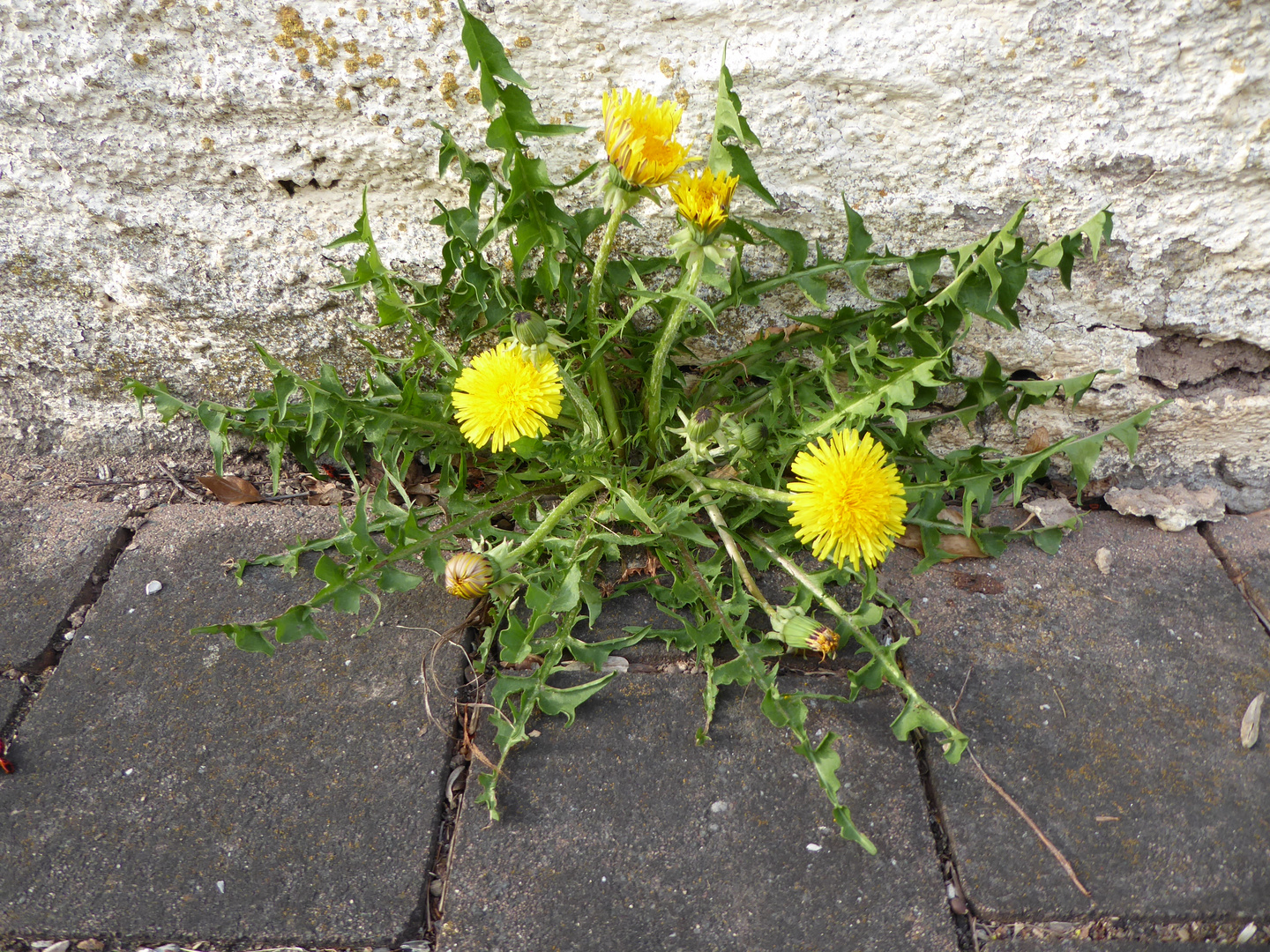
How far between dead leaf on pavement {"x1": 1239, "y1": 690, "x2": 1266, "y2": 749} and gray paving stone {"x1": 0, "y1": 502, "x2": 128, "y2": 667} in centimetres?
235

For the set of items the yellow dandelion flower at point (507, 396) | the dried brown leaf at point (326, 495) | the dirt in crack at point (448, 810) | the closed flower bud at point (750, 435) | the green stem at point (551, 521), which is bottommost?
the dirt in crack at point (448, 810)

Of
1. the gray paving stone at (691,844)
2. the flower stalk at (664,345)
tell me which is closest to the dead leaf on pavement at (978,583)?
the gray paving stone at (691,844)

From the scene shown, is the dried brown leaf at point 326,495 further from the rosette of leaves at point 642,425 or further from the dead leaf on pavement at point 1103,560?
the dead leaf on pavement at point 1103,560

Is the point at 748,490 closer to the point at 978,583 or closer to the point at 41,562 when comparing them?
the point at 978,583

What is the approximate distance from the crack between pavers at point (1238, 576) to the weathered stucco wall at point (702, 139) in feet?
0.67

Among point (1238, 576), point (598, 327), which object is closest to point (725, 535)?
point (598, 327)

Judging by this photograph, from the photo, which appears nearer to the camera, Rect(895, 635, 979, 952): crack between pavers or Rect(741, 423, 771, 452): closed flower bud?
Rect(895, 635, 979, 952): crack between pavers

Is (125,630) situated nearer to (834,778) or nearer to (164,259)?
(164,259)

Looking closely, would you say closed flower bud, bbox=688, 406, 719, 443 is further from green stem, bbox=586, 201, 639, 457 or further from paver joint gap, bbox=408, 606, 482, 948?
paver joint gap, bbox=408, 606, 482, 948

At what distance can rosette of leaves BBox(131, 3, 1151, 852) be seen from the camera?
4.70 feet

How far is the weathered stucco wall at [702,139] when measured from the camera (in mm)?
1422

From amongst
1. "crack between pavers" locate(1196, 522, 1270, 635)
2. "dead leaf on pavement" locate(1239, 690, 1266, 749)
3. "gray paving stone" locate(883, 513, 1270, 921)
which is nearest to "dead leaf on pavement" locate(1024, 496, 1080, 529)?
"gray paving stone" locate(883, 513, 1270, 921)

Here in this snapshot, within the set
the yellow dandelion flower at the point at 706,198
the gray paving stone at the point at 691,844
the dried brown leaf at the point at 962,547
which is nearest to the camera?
the gray paving stone at the point at 691,844

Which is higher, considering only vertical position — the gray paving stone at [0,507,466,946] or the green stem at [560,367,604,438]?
the green stem at [560,367,604,438]
